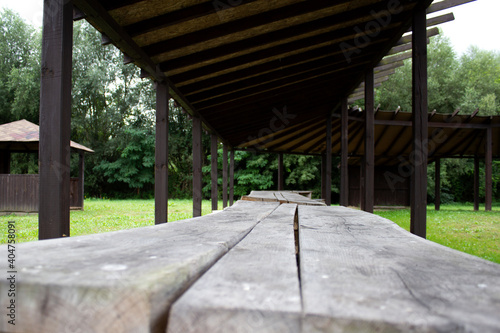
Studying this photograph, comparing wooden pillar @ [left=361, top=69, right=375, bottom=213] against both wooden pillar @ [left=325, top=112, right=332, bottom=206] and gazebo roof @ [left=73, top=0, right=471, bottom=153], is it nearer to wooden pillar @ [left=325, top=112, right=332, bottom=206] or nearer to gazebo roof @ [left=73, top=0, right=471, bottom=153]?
gazebo roof @ [left=73, top=0, right=471, bottom=153]

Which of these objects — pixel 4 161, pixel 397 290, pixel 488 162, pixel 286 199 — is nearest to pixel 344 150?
pixel 286 199

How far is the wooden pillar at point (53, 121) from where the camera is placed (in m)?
2.01

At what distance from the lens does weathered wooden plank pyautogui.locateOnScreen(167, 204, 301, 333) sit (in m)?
0.47

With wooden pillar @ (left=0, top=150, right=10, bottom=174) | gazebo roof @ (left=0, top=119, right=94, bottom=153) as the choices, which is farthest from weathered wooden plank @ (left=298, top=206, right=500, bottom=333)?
wooden pillar @ (left=0, top=150, right=10, bottom=174)

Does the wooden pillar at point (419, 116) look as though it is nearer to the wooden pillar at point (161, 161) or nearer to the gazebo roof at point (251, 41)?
the gazebo roof at point (251, 41)

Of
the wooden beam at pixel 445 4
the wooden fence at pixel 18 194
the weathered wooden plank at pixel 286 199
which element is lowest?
the wooden fence at pixel 18 194

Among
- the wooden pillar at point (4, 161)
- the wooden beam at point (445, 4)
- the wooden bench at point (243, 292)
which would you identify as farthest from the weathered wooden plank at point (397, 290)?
the wooden pillar at point (4, 161)

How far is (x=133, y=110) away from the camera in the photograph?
24281mm

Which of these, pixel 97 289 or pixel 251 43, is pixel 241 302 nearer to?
pixel 97 289

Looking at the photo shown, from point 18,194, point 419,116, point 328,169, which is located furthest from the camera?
point 18,194

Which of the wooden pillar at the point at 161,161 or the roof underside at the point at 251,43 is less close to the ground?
the roof underside at the point at 251,43

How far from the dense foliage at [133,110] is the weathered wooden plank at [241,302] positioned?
764 inches

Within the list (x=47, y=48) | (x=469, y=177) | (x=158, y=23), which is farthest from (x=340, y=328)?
(x=469, y=177)

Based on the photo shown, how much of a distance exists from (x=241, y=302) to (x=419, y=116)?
340 centimetres
